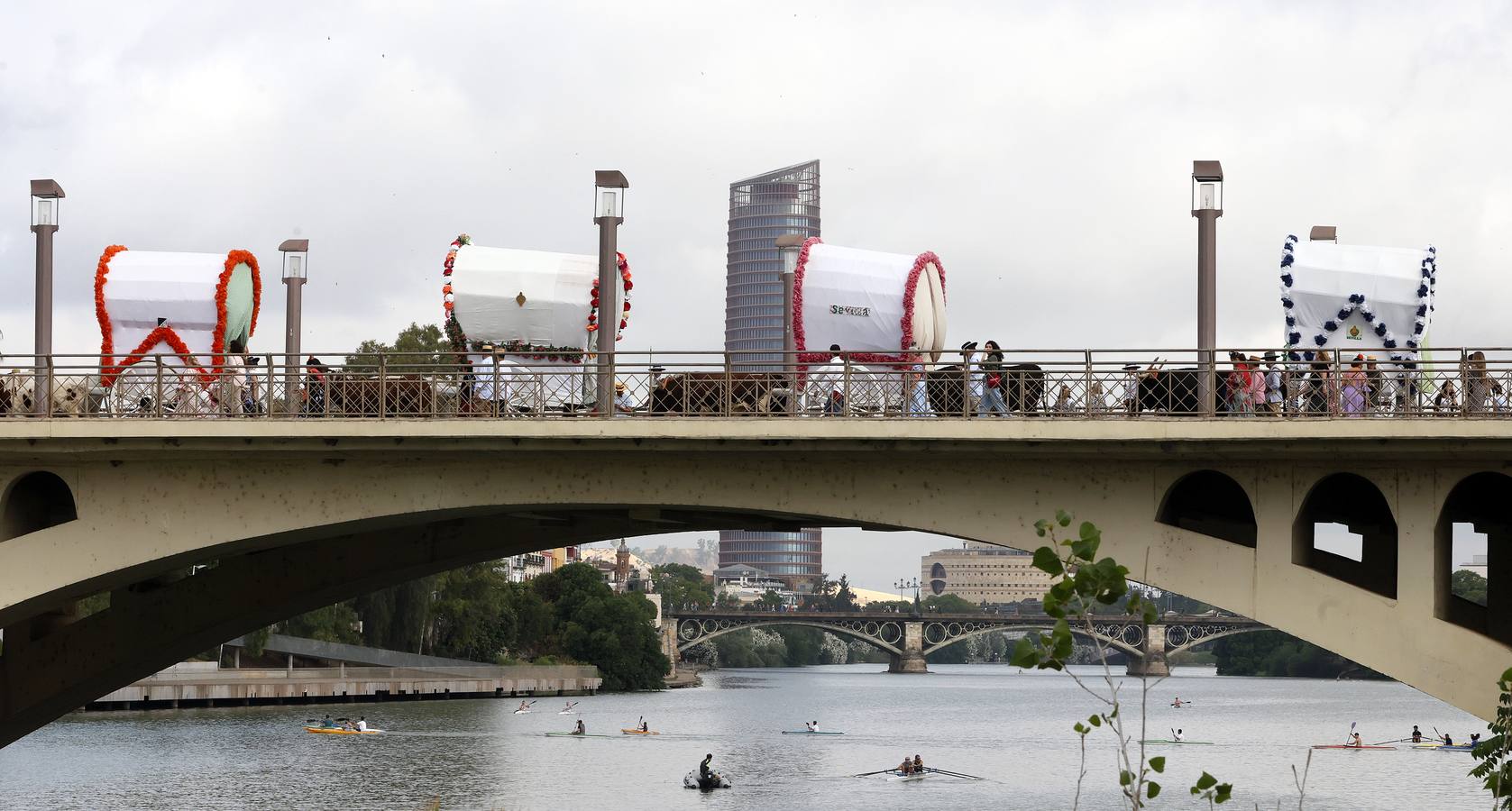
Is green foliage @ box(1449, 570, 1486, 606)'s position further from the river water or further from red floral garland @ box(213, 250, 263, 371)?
red floral garland @ box(213, 250, 263, 371)

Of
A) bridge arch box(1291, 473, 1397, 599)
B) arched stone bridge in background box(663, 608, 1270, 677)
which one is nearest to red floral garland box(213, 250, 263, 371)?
bridge arch box(1291, 473, 1397, 599)

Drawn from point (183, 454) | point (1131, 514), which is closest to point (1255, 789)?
point (1131, 514)

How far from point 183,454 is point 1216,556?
39.0 feet

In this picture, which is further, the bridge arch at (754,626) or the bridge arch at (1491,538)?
the bridge arch at (754,626)

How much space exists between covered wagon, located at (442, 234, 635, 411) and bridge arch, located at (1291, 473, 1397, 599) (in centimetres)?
898

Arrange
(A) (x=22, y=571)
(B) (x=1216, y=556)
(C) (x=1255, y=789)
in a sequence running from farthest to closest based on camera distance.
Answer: (C) (x=1255, y=789) → (A) (x=22, y=571) → (B) (x=1216, y=556)

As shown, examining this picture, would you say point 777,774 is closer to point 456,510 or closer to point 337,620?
point 337,620

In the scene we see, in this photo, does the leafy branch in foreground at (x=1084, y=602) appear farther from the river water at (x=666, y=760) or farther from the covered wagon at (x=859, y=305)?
the river water at (x=666, y=760)

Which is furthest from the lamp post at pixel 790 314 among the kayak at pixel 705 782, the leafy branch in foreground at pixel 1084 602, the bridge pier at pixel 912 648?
the bridge pier at pixel 912 648

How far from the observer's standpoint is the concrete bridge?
19.6 metres

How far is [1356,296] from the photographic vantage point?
21078 mm

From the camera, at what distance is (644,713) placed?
93312mm

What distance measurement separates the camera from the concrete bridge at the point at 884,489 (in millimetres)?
19625

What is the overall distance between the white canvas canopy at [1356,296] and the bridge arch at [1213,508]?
2564 millimetres
